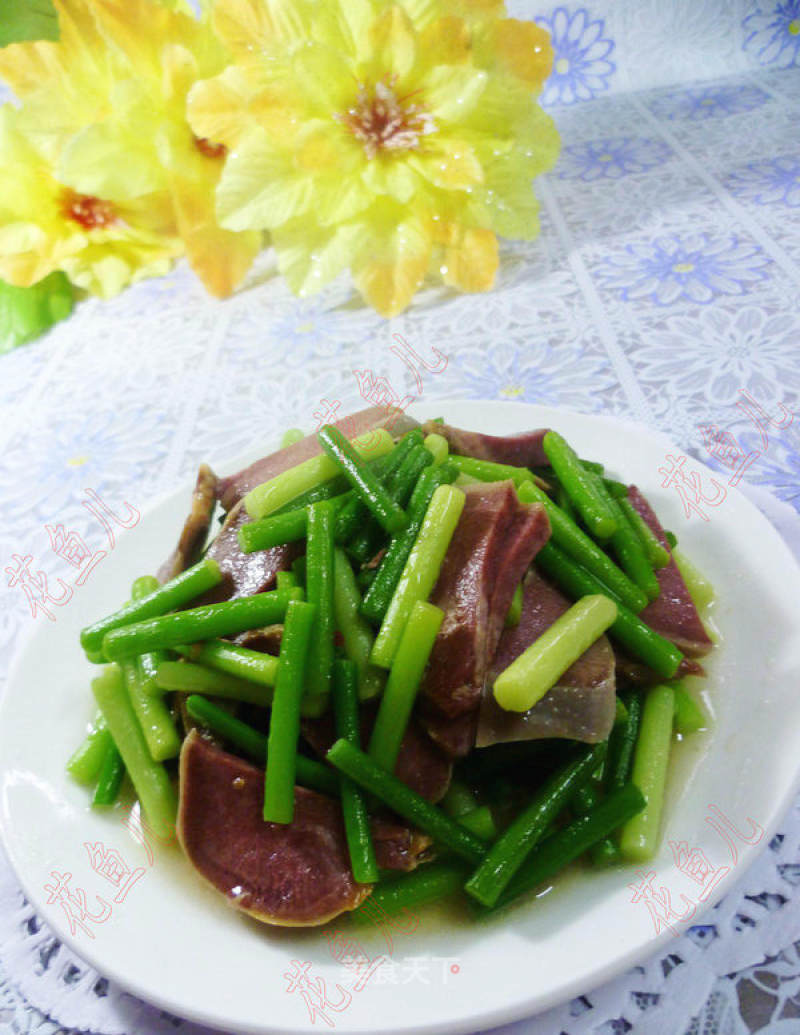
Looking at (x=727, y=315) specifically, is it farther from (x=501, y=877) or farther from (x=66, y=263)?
(x=66, y=263)

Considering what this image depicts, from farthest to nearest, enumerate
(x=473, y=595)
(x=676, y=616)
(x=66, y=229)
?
(x=66, y=229), (x=676, y=616), (x=473, y=595)

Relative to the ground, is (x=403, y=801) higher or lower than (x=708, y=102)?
higher

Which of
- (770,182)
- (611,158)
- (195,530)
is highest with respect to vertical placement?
(195,530)

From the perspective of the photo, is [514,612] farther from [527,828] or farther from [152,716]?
[152,716]

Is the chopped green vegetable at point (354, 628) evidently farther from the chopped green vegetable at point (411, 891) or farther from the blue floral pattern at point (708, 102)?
the blue floral pattern at point (708, 102)

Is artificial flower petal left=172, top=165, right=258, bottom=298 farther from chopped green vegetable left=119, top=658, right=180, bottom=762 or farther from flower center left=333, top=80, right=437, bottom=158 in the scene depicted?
chopped green vegetable left=119, top=658, right=180, bottom=762

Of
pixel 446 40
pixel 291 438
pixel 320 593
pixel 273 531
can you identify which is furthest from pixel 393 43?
pixel 320 593

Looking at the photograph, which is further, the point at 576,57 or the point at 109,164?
the point at 576,57
